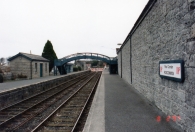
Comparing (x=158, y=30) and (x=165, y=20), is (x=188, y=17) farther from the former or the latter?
(x=158, y=30)

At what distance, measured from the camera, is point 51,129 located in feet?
18.6

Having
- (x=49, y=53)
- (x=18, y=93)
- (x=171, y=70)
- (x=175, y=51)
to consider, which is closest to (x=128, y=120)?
(x=171, y=70)

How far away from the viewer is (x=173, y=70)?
487 cm

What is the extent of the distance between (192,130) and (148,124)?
1.31 meters

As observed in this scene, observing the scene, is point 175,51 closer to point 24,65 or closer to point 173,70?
point 173,70

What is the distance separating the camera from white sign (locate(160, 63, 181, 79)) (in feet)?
14.9

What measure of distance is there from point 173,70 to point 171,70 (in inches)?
7.3

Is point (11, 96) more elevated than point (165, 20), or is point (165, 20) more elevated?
point (165, 20)

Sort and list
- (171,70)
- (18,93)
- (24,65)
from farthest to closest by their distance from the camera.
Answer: (24,65) → (18,93) → (171,70)

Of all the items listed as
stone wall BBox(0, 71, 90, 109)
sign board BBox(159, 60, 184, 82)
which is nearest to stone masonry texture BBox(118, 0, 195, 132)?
sign board BBox(159, 60, 184, 82)

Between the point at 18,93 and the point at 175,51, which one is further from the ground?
the point at 175,51

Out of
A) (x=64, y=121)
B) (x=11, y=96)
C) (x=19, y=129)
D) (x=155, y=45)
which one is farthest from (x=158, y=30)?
(x=11, y=96)

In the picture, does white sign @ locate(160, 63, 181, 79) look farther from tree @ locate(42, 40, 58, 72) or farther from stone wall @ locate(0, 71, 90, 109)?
tree @ locate(42, 40, 58, 72)

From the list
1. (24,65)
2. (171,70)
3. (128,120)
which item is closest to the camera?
(171,70)
